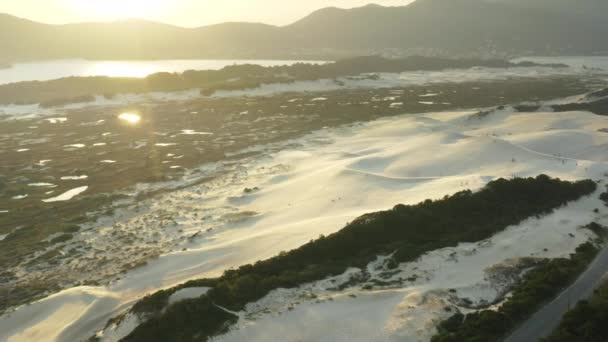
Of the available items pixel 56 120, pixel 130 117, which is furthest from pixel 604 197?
pixel 56 120

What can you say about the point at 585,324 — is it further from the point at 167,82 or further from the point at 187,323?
the point at 167,82

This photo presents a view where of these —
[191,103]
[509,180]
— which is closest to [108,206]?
[509,180]

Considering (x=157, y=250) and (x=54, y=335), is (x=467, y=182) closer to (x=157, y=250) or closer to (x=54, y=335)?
(x=157, y=250)

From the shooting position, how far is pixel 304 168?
40.2 metres

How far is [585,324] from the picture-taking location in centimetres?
1519

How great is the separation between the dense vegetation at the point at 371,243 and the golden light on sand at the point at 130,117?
53.1 m

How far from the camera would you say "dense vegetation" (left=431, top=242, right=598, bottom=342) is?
15766 mm

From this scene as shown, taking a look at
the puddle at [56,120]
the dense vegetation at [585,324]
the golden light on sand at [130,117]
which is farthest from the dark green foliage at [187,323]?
the puddle at [56,120]

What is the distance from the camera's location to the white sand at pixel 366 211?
1788 centimetres

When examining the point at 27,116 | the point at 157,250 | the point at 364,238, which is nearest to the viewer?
the point at 364,238

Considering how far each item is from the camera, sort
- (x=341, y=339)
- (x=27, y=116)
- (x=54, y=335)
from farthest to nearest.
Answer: (x=27, y=116)
(x=54, y=335)
(x=341, y=339)

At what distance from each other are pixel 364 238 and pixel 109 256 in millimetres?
14631

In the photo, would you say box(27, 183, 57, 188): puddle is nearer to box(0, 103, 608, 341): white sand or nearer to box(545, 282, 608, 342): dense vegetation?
box(0, 103, 608, 341): white sand

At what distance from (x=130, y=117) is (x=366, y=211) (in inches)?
2195
